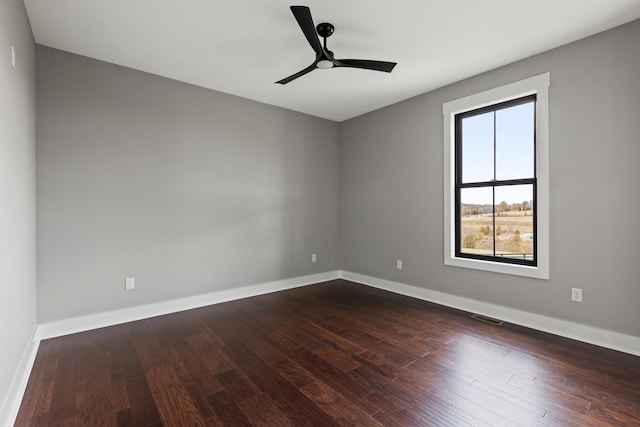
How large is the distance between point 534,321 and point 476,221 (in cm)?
115

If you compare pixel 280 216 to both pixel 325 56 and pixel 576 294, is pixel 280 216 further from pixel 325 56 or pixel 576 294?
pixel 576 294

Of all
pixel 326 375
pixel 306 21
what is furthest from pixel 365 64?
pixel 326 375

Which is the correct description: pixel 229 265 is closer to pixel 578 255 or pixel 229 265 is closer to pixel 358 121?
pixel 358 121

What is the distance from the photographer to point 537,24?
8.04 feet

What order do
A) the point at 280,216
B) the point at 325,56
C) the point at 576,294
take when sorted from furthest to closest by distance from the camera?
the point at 280,216
the point at 576,294
the point at 325,56

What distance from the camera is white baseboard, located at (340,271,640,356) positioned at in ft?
8.14

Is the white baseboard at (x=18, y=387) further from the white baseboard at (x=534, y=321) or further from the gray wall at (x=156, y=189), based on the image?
the white baseboard at (x=534, y=321)

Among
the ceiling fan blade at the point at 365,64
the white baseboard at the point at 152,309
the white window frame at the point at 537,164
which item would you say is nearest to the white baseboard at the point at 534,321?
the white window frame at the point at 537,164

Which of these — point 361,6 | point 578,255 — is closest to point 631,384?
point 578,255

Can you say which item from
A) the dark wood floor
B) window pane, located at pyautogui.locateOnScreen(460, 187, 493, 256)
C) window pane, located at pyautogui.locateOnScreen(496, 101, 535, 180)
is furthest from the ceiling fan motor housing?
the dark wood floor

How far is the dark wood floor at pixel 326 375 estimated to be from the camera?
171 centimetres

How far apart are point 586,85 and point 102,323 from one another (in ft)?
16.3

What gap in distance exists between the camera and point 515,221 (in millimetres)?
3203

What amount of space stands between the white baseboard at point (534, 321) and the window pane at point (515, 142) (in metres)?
1.39
